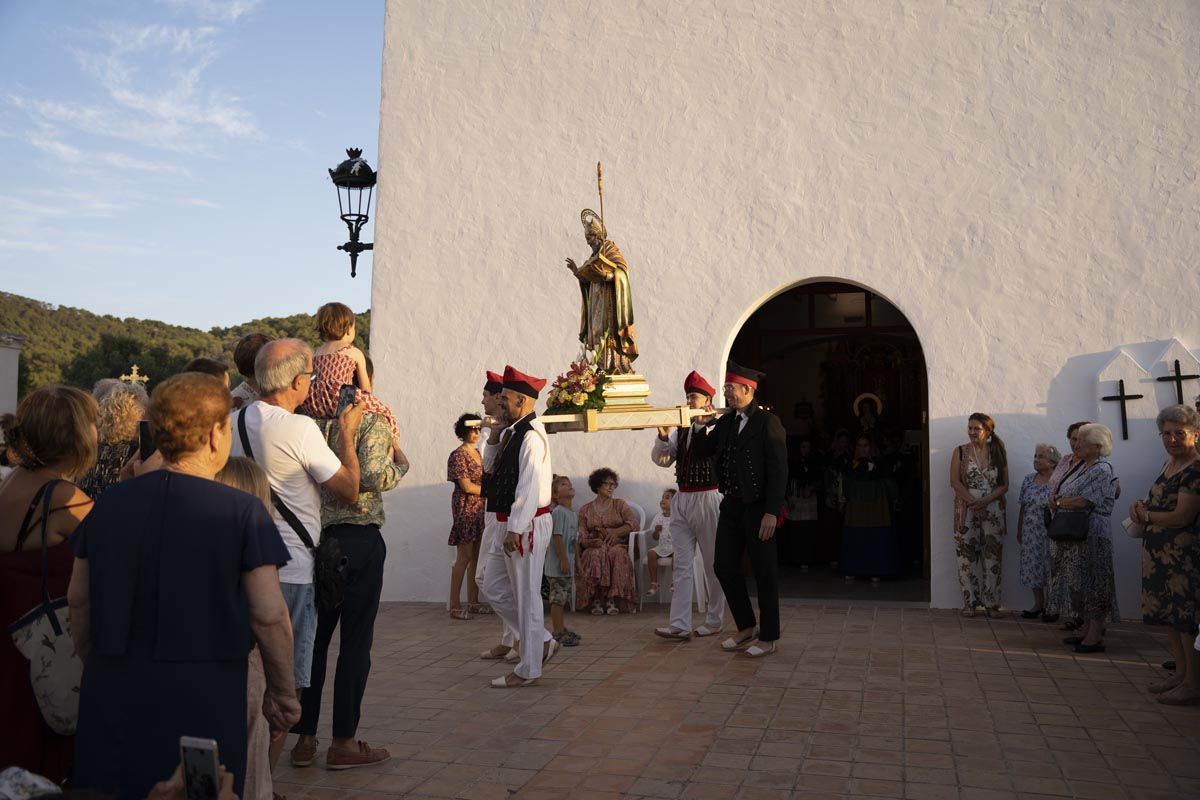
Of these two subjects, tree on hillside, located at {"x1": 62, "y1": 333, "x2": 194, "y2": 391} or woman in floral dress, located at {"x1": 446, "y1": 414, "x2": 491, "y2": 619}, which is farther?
tree on hillside, located at {"x1": 62, "y1": 333, "x2": 194, "y2": 391}

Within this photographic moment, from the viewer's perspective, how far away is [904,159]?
9.10 m

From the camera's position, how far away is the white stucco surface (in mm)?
8617

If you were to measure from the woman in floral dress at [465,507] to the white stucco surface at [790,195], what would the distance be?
2.85 feet

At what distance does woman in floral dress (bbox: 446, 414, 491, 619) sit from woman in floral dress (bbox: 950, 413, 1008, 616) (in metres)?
4.24

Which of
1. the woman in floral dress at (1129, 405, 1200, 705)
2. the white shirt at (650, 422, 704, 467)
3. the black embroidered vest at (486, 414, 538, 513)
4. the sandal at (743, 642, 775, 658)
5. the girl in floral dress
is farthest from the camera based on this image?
the white shirt at (650, 422, 704, 467)

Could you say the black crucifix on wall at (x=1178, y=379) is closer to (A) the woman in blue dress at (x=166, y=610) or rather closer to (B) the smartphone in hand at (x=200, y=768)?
(A) the woman in blue dress at (x=166, y=610)

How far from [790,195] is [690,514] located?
11.2 feet

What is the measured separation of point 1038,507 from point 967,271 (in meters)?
2.19

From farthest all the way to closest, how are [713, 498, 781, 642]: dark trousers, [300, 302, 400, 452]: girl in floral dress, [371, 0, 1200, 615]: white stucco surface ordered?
[371, 0, 1200, 615]: white stucco surface < [713, 498, 781, 642]: dark trousers < [300, 302, 400, 452]: girl in floral dress

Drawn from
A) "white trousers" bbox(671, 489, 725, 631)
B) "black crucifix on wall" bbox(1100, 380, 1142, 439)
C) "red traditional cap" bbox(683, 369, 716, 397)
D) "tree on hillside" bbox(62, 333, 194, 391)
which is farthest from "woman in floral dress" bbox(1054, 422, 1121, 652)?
"tree on hillside" bbox(62, 333, 194, 391)

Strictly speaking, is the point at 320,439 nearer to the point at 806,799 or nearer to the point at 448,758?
the point at 448,758

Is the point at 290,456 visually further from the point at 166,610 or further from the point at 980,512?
the point at 980,512

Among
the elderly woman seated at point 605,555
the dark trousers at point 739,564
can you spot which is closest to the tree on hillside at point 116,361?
the elderly woman seated at point 605,555

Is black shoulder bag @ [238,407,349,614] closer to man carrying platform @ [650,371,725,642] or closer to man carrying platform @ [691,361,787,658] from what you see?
man carrying platform @ [691,361,787,658]
